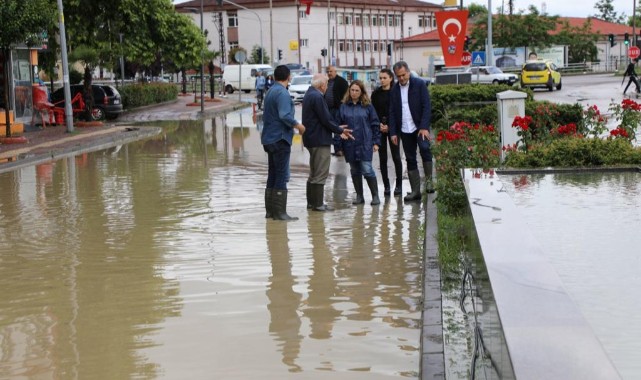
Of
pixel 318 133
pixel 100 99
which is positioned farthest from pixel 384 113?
pixel 100 99

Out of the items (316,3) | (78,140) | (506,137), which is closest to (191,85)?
(316,3)

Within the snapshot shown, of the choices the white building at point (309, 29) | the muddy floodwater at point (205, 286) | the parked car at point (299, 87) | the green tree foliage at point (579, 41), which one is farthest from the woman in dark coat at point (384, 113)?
the white building at point (309, 29)

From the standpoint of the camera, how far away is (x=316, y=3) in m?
104

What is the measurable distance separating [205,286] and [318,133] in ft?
15.1

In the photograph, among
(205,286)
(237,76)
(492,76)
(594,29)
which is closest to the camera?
(205,286)

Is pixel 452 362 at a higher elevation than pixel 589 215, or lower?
lower

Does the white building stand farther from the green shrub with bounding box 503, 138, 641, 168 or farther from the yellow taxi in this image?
the green shrub with bounding box 503, 138, 641, 168

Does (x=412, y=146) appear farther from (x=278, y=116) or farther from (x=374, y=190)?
(x=278, y=116)

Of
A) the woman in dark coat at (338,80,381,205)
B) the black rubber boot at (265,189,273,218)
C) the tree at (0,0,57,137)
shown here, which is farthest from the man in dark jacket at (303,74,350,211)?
the tree at (0,0,57,137)

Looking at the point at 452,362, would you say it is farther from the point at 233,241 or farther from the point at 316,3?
the point at 316,3

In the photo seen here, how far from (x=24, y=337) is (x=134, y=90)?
4432 cm

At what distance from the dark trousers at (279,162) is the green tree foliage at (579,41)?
77412 mm

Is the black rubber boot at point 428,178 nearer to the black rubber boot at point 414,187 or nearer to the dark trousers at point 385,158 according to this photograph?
the black rubber boot at point 414,187

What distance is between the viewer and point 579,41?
89812 millimetres
